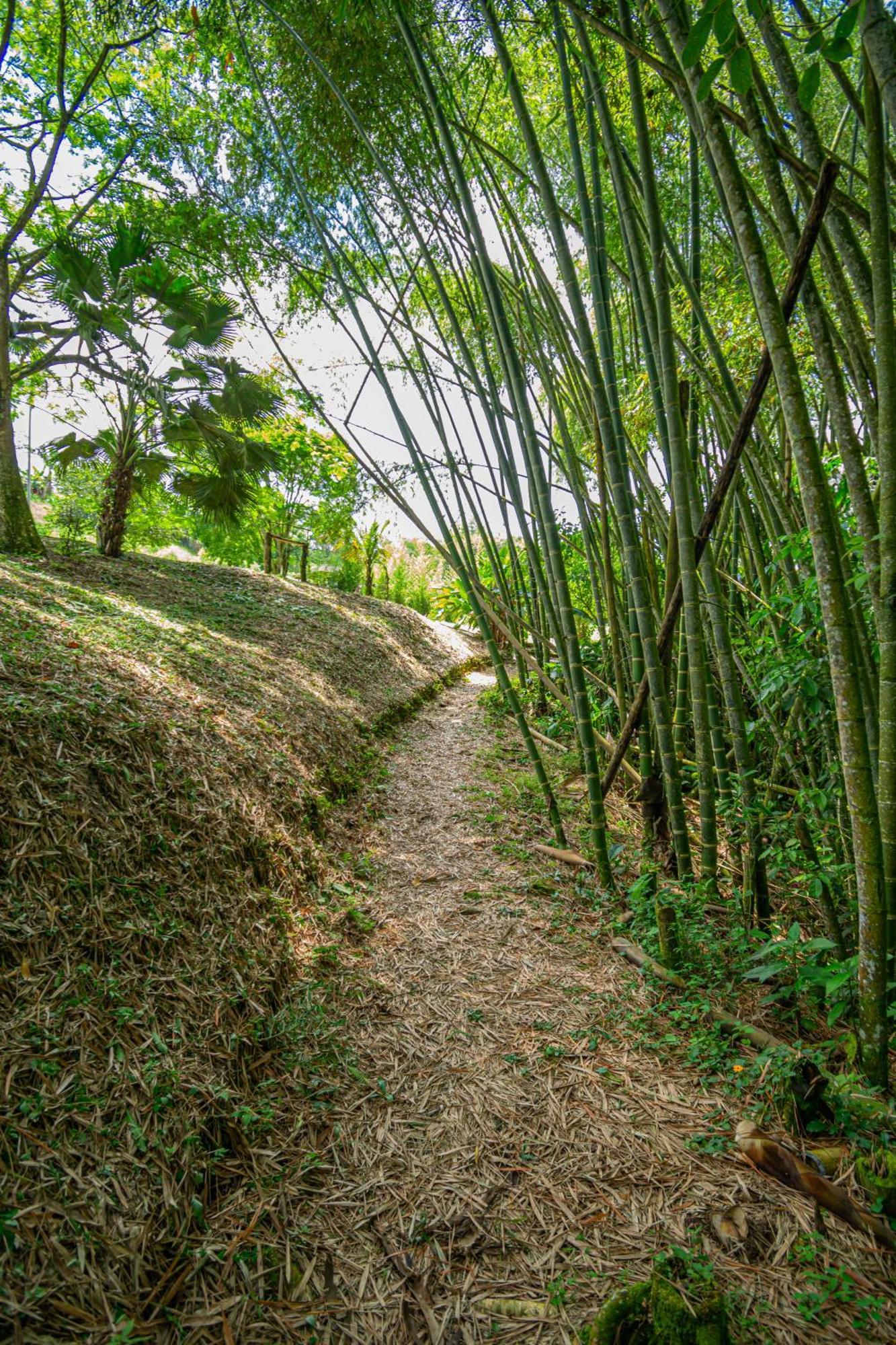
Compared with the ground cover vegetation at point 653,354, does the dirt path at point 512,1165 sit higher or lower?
lower

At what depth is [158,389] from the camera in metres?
4.59

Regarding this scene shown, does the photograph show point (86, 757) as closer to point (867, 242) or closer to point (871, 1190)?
point (871, 1190)

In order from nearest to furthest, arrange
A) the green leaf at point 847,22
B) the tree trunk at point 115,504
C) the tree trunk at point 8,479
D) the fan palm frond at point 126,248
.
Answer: the green leaf at point 847,22 → the tree trunk at point 8,479 → the fan palm frond at point 126,248 → the tree trunk at point 115,504

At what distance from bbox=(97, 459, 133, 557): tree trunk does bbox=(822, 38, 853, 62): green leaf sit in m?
5.47

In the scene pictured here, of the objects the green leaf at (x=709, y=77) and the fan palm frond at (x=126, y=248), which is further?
the fan palm frond at (x=126, y=248)

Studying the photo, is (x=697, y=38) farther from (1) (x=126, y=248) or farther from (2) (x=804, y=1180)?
(1) (x=126, y=248)

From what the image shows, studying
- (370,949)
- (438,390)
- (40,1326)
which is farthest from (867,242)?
(40,1326)

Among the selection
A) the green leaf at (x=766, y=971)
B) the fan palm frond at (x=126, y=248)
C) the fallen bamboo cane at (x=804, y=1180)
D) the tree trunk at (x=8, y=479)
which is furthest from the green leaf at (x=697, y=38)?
the fan palm frond at (x=126, y=248)

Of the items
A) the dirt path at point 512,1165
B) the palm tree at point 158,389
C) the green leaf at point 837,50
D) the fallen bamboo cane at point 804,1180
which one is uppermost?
the palm tree at point 158,389

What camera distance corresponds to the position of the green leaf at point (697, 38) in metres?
0.67

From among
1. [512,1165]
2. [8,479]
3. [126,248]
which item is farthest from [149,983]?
[126,248]

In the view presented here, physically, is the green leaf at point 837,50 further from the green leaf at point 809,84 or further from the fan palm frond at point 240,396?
the fan palm frond at point 240,396

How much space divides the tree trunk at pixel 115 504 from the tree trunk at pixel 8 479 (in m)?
0.85

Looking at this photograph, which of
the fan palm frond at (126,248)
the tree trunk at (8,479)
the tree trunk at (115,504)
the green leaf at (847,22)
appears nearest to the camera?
the green leaf at (847,22)
